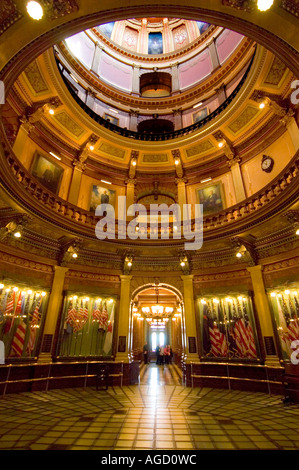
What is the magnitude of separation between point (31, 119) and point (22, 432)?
9684 mm

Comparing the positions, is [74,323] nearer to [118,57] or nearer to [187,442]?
[187,442]

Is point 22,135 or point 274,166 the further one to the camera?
point 274,166

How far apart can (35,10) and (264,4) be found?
3964 millimetres

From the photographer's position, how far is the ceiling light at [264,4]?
392cm

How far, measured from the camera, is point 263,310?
28.2ft

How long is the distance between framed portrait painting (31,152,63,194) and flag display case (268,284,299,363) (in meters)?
9.98

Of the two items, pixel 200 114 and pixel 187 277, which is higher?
pixel 200 114

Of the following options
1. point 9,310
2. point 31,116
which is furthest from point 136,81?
point 9,310

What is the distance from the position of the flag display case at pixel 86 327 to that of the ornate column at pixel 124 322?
0.35 m

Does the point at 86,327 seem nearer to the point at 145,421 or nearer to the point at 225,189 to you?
the point at 145,421

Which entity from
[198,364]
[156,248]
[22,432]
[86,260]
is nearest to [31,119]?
[86,260]

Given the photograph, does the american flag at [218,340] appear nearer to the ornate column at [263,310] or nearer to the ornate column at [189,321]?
the ornate column at [189,321]

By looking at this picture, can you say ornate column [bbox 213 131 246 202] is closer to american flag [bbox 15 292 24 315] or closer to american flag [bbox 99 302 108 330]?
american flag [bbox 99 302 108 330]

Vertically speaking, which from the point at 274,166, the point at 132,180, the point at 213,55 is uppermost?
the point at 213,55
